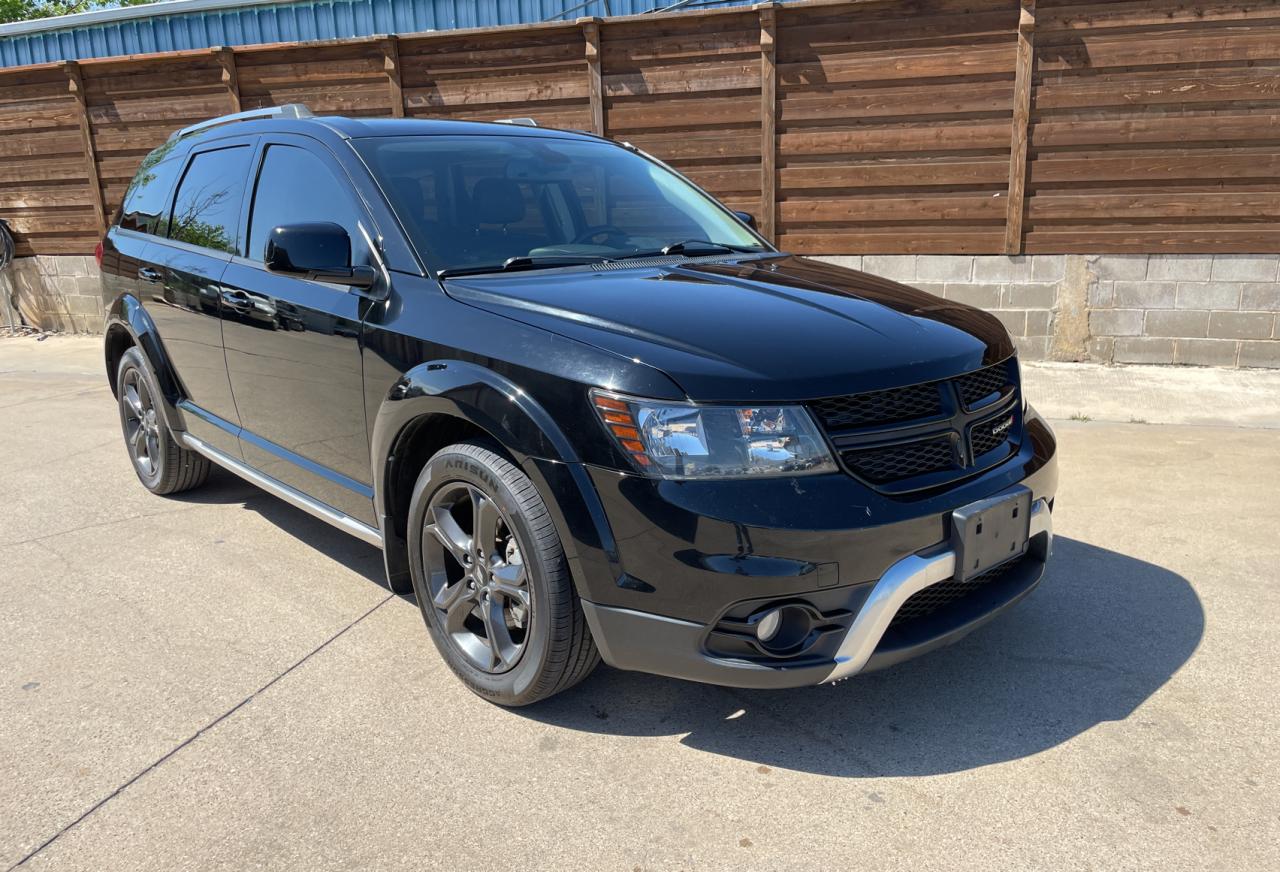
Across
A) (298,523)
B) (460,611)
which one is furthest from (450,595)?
(298,523)

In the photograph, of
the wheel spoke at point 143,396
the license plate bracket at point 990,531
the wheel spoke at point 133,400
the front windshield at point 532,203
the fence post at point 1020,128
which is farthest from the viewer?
the fence post at point 1020,128

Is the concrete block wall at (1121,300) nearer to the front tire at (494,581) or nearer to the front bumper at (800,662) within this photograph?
the front bumper at (800,662)

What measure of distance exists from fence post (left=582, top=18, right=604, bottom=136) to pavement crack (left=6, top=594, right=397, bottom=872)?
5.93m

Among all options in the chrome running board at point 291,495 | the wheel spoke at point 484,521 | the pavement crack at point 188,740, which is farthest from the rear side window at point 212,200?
the wheel spoke at point 484,521

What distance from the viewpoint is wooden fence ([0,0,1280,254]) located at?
7.12 metres

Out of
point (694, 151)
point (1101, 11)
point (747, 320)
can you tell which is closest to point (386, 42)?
point (694, 151)

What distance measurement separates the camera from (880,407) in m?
2.46

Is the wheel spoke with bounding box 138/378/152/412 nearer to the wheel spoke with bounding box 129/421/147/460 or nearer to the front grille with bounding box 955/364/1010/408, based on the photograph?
the wheel spoke with bounding box 129/421/147/460

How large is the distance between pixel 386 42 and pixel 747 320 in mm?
7447

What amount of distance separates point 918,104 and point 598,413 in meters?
6.33

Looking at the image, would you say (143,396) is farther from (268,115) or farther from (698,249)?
(698,249)

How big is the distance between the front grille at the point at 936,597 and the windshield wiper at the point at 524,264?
150 cm

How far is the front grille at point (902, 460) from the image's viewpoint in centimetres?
240

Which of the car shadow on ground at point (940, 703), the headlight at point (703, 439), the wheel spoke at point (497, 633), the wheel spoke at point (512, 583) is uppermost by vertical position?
the headlight at point (703, 439)
